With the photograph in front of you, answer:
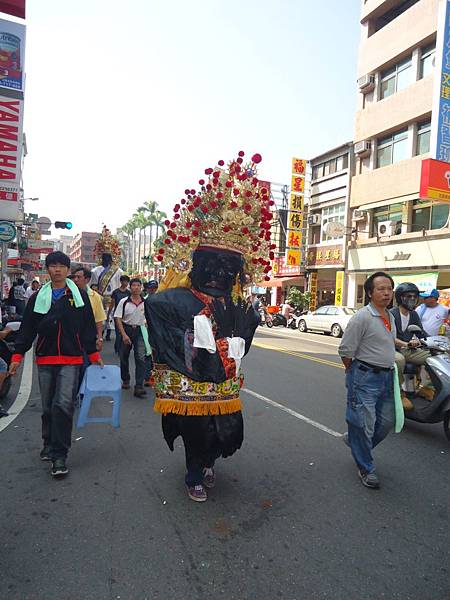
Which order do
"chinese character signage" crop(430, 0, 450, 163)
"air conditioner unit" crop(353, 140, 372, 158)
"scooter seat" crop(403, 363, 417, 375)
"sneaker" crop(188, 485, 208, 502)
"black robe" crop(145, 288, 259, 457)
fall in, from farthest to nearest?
1. "air conditioner unit" crop(353, 140, 372, 158)
2. "chinese character signage" crop(430, 0, 450, 163)
3. "scooter seat" crop(403, 363, 417, 375)
4. "sneaker" crop(188, 485, 208, 502)
5. "black robe" crop(145, 288, 259, 457)

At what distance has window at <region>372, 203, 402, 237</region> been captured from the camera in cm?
2062

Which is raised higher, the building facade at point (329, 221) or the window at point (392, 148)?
the window at point (392, 148)

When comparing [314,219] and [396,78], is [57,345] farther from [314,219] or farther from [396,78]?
[314,219]

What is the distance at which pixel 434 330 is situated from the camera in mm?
6848

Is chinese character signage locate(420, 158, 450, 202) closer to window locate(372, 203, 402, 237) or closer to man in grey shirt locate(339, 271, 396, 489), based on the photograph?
window locate(372, 203, 402, 237)

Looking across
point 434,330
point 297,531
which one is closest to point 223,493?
point 297,531

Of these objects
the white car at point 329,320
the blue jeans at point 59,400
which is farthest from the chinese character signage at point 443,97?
the blue jeans at point 59,400

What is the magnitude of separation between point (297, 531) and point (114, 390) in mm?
2356

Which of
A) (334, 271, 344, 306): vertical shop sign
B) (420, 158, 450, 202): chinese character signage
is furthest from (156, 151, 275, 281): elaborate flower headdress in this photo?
(334, 271, 344, 306): vertical shop sign

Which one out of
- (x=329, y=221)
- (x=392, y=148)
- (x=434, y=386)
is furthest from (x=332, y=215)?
(x=434, y=386)

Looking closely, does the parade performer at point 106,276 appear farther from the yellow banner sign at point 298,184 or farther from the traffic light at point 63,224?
the yellow banner sign at point 298,184

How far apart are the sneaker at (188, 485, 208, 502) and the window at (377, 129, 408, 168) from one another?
67.9 feet

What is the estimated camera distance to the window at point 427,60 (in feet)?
62.8

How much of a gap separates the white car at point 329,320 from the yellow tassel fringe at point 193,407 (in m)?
15.9
